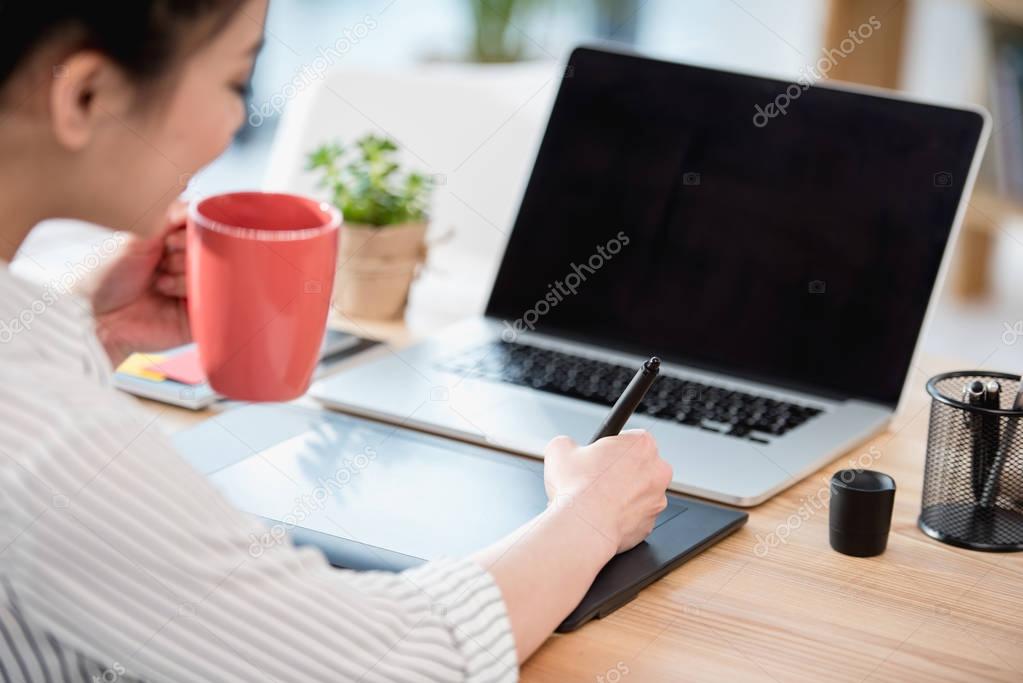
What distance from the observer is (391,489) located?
100 cm

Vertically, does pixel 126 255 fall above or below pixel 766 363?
above

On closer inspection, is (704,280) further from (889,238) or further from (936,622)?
(936,622)

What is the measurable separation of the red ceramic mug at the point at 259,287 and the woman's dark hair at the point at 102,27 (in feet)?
0.96

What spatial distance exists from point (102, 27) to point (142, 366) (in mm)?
621

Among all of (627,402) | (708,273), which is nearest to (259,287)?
(627,402)

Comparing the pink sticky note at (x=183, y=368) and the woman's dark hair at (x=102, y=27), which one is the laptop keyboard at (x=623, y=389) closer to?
the pink sticky note at (x=183, y=368)

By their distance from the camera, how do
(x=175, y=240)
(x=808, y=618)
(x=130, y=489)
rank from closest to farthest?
1. (x=130, y=489)
2. (x=808, y=618)
3. (x=175, y=240)

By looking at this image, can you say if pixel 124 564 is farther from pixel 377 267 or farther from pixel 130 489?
pixel 377 267

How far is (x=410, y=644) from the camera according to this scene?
736mm

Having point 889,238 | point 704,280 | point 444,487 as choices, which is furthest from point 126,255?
point 889,238

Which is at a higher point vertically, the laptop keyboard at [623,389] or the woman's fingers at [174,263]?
the woman's fingers at [174,263]

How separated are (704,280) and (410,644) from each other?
0.70 metres

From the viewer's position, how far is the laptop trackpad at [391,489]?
36.9 inches

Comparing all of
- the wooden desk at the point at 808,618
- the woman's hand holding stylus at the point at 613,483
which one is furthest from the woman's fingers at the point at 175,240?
the wooden desk at the point at 808,618
